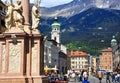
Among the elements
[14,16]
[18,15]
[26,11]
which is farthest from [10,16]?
[26,11]

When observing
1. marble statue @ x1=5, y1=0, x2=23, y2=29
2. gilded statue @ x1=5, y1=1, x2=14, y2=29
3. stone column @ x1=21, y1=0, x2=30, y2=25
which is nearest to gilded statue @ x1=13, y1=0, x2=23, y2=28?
marble statue @ x1=5, y1=0, x2=23, y2=29

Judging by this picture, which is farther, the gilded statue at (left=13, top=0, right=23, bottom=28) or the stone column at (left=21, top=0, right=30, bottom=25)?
the stone column at (left=21, top=0, right=30, bottom=25)

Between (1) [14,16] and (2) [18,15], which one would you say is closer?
(2) [18,15]

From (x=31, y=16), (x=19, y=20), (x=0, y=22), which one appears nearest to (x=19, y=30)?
(x=19, y=20)

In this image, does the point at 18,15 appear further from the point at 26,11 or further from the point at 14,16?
the point at 26,11

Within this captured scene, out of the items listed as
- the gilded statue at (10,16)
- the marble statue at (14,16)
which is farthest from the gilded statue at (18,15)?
the gilded statue at (10,16)

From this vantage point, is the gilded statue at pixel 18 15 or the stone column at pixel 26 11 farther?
the stone column at pixel 26 11

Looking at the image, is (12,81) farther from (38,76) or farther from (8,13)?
(8,13)

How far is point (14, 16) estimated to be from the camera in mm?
21172

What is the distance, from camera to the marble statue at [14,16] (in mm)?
21016

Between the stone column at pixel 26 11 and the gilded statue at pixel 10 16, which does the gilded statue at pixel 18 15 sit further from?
the stone column at pixel 26 11

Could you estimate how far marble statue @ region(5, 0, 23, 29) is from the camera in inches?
827

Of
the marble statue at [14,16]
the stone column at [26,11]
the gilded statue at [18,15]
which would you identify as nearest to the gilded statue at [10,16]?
the marble statue at [14,16]

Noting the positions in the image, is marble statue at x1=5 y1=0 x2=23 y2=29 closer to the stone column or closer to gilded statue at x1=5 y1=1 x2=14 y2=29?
gilded statue at x1=5 y1=1 x2=14 y2=29
